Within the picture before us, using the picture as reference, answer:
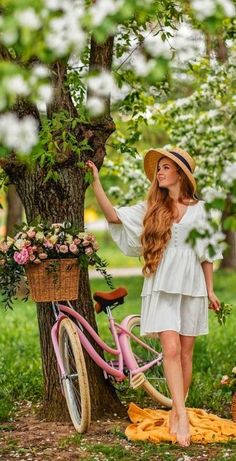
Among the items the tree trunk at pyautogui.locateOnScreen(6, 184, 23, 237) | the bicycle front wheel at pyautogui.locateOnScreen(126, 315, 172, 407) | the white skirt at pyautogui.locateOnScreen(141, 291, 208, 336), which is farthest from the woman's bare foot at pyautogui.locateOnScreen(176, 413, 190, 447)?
the tree trunk at pyautogui.locateOnScreen(6, 184, 23, 237)

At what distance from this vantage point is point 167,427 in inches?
212

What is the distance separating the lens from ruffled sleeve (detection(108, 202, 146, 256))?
550cm

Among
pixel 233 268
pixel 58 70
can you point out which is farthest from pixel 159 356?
pixel 233 268

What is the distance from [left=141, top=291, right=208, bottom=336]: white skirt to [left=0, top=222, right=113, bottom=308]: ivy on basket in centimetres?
43

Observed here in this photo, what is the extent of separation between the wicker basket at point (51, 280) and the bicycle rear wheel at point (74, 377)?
0.20 m

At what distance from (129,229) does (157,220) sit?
220mm

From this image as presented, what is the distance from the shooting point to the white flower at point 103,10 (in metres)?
2.69

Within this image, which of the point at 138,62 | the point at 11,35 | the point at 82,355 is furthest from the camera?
the point at 138,62

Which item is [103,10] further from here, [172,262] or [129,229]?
[129,229]

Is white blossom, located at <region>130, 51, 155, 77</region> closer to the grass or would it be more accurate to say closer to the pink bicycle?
the pink bicycle

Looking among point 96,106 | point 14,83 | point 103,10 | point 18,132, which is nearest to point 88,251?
point 18,132

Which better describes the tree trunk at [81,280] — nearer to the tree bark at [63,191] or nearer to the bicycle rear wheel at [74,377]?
the tree bark at [63,191]

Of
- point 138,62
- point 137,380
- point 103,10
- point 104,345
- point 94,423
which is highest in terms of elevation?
point 138,62

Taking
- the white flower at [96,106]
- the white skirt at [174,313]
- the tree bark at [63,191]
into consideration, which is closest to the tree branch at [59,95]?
the tree bark at [63,191]
